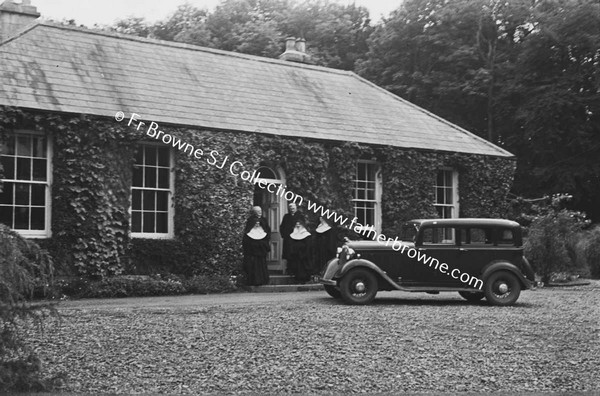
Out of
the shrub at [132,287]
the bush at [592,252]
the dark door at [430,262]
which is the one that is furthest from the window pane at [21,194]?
the bush at [592,252]

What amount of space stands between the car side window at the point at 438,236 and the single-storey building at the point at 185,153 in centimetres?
583

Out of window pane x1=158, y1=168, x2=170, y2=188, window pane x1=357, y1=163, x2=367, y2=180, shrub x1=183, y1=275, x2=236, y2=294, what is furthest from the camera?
window pane x1=357, y1=163, x2=367, y2=180

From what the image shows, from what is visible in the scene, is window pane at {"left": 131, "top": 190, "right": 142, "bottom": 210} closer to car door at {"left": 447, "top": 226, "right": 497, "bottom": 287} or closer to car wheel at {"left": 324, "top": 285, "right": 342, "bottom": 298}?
car wheel at {"left": 324, "top": 285, "right": 342, "bottom": 298}

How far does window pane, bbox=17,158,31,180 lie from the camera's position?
17094 mm

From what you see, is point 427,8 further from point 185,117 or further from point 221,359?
point 221,359

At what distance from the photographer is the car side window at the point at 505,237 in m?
15.3

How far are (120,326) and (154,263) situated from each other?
750cm

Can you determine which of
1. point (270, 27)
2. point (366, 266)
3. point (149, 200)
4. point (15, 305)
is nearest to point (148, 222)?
point (149, 200)

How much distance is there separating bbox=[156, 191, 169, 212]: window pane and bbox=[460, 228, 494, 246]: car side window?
7279 mm

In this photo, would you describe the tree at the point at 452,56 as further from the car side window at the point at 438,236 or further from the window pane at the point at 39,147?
the window pane at the point at 39,147

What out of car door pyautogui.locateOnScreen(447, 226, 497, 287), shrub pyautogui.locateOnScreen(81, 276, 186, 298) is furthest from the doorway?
car door pyautogui.locateOnScreen(447, 226, 497, 287)

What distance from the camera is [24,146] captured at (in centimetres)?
1722

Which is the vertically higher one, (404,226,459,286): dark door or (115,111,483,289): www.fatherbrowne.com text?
(115,111,483,289): www.fatherbrowne.com text

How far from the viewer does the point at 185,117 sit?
19359 millimetres
